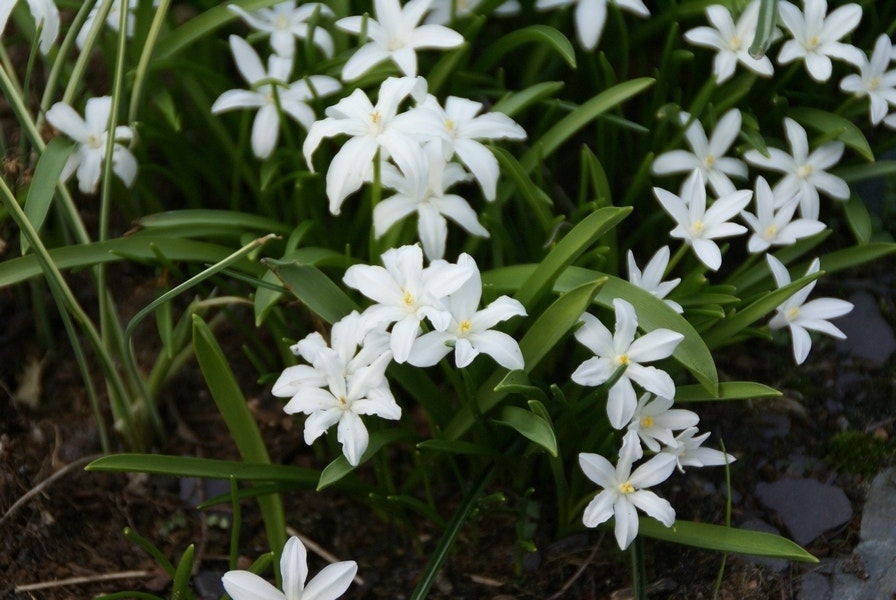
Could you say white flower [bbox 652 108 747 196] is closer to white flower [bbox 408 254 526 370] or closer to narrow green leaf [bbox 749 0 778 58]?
narrow green leaf [bbox 749 0 778 58]

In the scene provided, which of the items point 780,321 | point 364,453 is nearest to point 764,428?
point 780,321

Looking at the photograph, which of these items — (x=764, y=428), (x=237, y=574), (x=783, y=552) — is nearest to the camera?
(x=237, y=574)

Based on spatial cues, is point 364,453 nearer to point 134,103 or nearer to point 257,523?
point 257,523

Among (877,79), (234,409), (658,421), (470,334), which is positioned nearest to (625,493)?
(658,421)

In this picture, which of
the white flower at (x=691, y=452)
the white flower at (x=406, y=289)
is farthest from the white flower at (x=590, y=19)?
the white flower at (x=691, y=452)

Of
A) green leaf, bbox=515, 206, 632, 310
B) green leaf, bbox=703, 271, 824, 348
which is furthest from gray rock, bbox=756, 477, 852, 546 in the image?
green leaf, bbox=515, 206, 632, 310
